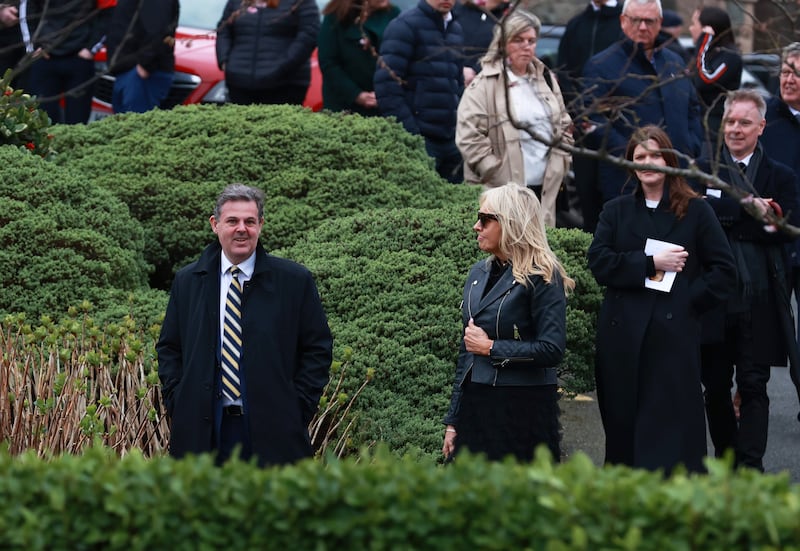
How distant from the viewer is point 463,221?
28.2 feet

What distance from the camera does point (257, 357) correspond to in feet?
18.7

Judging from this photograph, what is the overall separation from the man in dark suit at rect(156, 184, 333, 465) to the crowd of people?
1 cm

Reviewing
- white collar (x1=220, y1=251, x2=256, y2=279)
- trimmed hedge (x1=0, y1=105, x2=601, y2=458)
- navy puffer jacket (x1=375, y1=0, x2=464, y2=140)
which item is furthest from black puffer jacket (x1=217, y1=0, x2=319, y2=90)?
white collar (x1=220, y1=251, x2=256, y2=279)

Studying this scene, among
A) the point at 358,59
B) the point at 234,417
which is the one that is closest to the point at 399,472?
the point at 234,417

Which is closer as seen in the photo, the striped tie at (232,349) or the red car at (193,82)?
the striped tie at (232,349)

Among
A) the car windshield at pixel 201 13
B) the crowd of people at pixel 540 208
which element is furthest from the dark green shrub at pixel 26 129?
the car windshield at pixel 201 13

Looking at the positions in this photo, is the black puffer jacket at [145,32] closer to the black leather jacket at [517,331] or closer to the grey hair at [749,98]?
the grey hair at [749,98]

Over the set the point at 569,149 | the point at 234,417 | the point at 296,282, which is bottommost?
the point at 234,417

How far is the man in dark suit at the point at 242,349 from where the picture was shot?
569cm

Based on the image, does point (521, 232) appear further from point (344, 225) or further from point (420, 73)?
point (420, 73)

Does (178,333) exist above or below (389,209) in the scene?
below

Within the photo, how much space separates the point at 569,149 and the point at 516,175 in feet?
16.6

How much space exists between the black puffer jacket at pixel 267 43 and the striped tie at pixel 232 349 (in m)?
6.07

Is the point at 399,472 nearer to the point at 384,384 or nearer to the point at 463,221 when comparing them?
the point at 384,384
